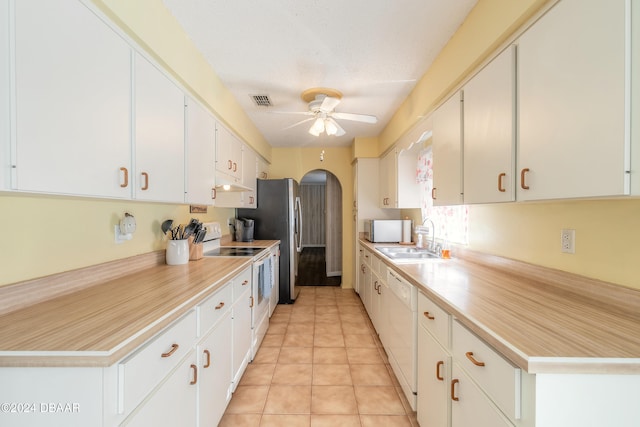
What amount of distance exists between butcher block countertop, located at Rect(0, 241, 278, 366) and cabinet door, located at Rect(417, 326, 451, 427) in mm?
1233

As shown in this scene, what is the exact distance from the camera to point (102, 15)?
43.3 inches

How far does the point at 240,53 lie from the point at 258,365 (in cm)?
255

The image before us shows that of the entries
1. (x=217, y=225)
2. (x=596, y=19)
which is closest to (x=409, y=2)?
(x=596, y=19)

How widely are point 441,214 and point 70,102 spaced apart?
9.12ft

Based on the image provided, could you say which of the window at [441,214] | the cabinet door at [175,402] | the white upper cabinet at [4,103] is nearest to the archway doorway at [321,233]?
the window at [441,214]

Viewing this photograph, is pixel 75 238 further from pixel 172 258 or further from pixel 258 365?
pixel 258 365

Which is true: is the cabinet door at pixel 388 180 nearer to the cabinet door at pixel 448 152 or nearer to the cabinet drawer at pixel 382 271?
the cabinet drawer at pixel 382 271

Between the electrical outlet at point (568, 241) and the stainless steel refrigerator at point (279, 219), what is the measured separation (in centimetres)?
301

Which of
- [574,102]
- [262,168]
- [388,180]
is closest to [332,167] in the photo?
[262,168]

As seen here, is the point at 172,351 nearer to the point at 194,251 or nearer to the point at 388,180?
the point at 194,251

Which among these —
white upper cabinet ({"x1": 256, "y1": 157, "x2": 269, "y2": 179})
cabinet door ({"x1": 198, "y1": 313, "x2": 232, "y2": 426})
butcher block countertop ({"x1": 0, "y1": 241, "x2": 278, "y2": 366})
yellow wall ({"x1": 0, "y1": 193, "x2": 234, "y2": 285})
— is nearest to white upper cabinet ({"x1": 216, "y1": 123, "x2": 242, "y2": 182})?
yellow wall ({"x1": 0, "y1": 193, "x2": 234, "y2": 285})

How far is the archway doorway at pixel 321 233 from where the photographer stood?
5.55m

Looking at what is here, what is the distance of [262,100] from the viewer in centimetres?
276

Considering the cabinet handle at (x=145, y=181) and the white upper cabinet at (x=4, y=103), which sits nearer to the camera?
the white upper cabinet at (x=4, y=103)
